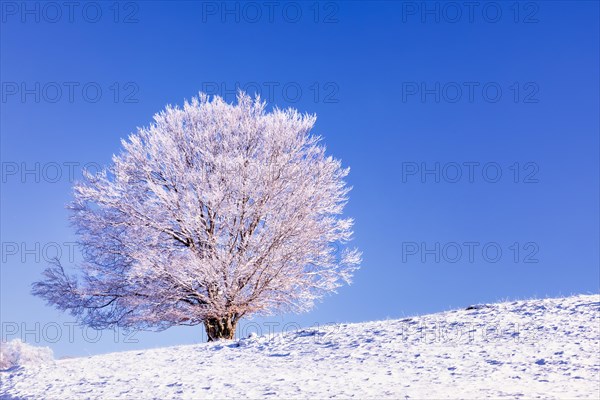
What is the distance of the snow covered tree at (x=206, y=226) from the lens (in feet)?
63.9

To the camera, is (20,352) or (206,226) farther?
(20,352)

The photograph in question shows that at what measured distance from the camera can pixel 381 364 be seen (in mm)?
11391

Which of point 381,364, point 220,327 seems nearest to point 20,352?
point 220,327

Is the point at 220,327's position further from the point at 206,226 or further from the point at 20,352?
the point at 20,352

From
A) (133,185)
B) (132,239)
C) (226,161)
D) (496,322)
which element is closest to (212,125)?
(226,161)

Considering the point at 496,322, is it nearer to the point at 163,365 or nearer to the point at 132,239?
the point at 163,365

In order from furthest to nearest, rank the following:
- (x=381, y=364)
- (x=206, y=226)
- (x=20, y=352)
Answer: (x=20, y=352)
(x=206, y=226)
(x=381, y=364)

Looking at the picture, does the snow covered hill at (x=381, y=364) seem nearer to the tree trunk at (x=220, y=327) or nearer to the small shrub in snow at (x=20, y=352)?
the tree trunk at (x=220, y=327)

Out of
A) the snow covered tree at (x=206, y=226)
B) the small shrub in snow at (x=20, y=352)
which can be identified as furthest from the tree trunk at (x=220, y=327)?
the small shrub in snow at (x=20, y=352)

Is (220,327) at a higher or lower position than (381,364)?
higher

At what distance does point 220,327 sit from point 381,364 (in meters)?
9.91

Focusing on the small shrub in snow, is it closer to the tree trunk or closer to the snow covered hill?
the tree trunk

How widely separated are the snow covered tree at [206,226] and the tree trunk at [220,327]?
0.05 meters

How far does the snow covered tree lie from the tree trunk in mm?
48
